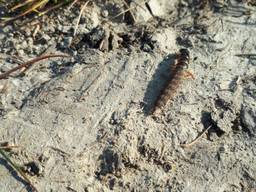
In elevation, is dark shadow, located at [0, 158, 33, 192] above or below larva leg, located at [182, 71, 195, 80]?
above

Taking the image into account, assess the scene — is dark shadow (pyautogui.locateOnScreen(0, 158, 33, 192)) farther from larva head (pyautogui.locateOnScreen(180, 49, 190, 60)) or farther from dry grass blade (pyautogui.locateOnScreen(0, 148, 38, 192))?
larva head (pyautogui.locateOnScreen(180, 49, 190, 60))

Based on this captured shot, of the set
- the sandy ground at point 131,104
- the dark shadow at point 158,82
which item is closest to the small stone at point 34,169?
the sandy ground at point 131,104

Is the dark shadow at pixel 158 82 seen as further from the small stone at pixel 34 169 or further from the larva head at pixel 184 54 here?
the small stone at pixel 34 169

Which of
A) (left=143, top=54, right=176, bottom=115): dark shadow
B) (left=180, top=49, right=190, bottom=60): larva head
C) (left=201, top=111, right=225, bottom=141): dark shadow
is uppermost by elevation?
(left=180, top=49, right=190, bottom=60): larva head

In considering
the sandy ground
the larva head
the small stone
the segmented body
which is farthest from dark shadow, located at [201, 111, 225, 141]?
the small stone

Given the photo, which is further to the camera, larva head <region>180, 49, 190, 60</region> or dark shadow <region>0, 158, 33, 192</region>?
larva head <region>180, 49, 190, 60</region>

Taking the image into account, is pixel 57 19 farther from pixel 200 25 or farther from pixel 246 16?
pixel 246 16
